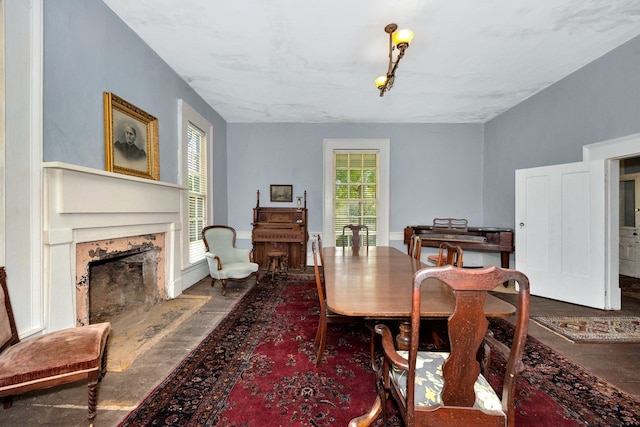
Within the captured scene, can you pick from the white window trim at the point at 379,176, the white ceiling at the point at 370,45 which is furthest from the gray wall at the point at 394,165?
the white ceiling at the point at 370,45

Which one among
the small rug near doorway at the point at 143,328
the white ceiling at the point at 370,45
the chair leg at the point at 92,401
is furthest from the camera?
the white ceiling at the point at 370,45

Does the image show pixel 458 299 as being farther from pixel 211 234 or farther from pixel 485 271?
pixel 211 234

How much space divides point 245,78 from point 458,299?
12.4 ft

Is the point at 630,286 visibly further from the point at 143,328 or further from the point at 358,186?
the point at 143,328

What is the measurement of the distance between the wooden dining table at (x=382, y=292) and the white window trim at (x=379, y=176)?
9.01 feet

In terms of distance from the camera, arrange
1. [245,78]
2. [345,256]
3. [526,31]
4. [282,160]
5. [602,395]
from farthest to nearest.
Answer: [282,160] → [245,78] → [345,256] → [526,31] → [602,395]

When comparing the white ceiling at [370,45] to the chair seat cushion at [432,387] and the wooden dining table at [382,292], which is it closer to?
the wooden dining table at [382,292]

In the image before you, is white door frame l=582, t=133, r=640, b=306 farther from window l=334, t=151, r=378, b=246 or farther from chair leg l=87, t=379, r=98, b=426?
chair leg l=87, t=379, r=98, b=426

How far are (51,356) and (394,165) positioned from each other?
5180 millimetres

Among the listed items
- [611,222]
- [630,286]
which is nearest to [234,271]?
[611,222]

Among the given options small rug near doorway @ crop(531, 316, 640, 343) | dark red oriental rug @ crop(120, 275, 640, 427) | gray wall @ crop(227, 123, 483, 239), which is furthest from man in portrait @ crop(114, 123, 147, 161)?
small rug near doorway @ crop(531, 316, 640, 343)

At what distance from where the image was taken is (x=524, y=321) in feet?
3.01

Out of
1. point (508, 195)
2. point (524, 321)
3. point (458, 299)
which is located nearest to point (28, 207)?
point (458, 299)

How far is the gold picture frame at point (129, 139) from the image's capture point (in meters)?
2.40
